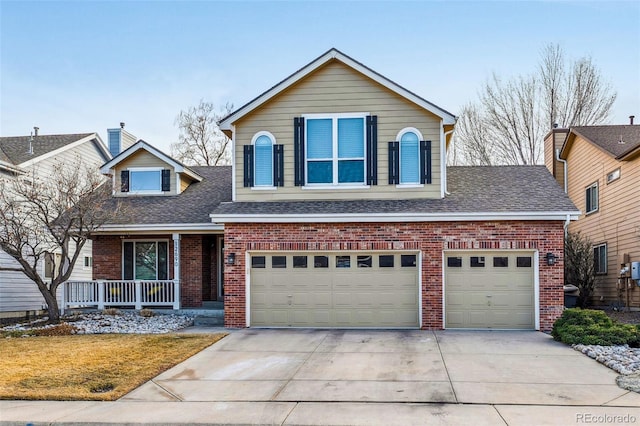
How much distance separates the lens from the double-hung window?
16359 mm

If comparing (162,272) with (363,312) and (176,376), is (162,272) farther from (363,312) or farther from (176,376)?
(176,376)

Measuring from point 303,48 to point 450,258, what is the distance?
8432mm

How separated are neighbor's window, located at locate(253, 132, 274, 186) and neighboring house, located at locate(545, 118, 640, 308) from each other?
35.5 ft

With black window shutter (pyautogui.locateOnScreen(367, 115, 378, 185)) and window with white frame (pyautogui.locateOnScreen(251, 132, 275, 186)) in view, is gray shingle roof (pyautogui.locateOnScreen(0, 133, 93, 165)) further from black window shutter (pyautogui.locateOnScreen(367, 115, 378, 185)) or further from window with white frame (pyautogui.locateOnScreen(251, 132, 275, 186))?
black window shutter (pyautogui.locateOnScreen(367, 115, 378, 185))

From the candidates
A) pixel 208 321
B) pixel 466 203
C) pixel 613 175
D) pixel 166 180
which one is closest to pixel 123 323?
pixel 208 321

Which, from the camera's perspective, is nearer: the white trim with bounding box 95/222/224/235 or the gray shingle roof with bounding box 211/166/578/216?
the gray shingle roof with bounding box 211/166/578/216

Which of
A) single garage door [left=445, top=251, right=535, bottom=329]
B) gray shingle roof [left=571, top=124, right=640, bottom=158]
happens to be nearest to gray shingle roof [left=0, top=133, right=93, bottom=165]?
single garage door [left=445, top=251, right=535, bottom=329]

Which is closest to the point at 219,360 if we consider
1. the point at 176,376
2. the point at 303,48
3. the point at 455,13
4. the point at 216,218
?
the point at 176,376

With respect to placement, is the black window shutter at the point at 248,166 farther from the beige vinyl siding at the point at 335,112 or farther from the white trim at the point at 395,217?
the white trim at the point at 395,217

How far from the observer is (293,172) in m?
16.5

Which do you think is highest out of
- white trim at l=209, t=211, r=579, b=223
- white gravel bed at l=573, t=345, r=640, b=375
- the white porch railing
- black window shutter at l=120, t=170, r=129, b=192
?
black window shutter at l=120, t=170, r=129, b=192

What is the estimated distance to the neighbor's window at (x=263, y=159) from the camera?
54.6 ft

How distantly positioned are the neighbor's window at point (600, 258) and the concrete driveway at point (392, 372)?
917 cm

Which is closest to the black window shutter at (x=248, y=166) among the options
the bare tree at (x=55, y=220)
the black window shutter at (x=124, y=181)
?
the bare tree at (x=55, y=220)
